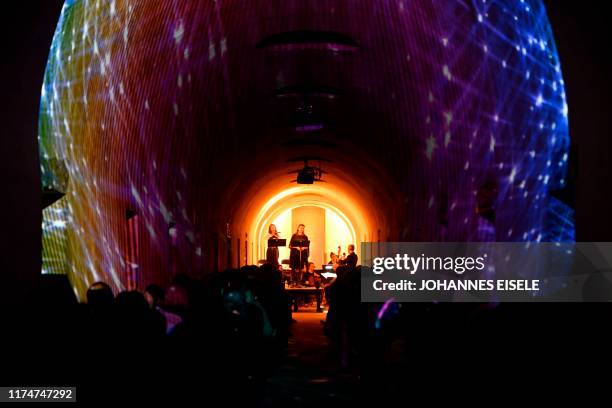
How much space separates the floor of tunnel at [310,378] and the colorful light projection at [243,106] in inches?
104

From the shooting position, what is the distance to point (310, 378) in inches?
398

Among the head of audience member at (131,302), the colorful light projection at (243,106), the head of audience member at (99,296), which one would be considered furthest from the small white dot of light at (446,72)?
the head of audience member at (131,302)

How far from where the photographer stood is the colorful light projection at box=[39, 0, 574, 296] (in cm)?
806

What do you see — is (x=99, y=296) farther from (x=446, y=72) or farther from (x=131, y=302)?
(x=446, y=72)

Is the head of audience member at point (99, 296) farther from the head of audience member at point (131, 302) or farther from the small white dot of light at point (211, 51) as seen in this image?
the small white dot of light at point (211, 51)

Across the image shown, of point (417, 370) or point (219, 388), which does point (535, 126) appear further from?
point (219, 388)

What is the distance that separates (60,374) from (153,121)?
23.3ft

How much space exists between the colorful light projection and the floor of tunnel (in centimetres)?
264

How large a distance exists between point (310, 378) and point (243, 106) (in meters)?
6.45

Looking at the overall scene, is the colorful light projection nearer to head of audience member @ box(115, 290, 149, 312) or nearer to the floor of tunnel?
head of audience member @ box(115, 290, 149, 312)

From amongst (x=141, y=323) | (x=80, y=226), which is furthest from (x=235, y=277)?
(x=141, y=323)

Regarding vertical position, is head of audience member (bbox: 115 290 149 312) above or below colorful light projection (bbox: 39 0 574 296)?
below

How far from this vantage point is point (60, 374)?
520 cm

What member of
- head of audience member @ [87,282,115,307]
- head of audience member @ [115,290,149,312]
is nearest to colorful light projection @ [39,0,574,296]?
head of audience member @ [87,282,115,307]
